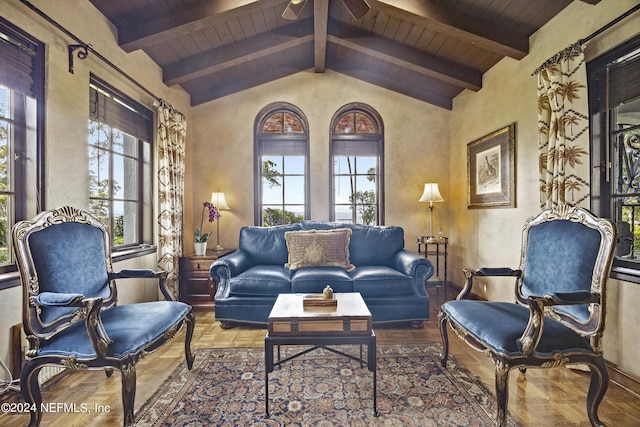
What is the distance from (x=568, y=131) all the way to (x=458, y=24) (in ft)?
4.49

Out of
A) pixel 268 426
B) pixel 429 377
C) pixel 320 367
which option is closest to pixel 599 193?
pixel 429 377

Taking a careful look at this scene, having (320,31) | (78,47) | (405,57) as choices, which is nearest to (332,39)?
(320,31)

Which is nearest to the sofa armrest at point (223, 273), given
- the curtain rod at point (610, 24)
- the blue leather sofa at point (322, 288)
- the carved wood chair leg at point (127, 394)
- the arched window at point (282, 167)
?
the blue leather sofa at point (322, 288)

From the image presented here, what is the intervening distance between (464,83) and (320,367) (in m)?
3.54

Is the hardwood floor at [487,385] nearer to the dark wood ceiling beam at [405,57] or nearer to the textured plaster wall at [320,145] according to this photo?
the textured plaster wall at [320,145]

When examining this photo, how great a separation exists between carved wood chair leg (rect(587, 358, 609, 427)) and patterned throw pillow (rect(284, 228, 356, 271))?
2.08m

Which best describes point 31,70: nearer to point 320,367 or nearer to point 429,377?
point 320,367

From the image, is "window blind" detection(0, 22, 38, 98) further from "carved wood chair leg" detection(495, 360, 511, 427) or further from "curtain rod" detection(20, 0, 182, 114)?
"carved wood chair leg" detection(495, 360, 511, 427)

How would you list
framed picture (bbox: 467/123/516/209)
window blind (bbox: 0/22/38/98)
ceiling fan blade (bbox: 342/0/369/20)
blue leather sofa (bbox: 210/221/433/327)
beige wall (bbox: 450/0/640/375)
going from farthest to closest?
framed picture (bbox: 467/123/516/209), blue leather sofa (bbox: 210/221/433/327), ceiling fan blade (bbox: 342/0/369/20), beige wall (bbox: 450/0/640/375), window blind (bbox: 0/22/38/98)

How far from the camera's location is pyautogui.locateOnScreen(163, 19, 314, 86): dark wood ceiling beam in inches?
147

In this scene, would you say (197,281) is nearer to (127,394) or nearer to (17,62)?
(127,394)

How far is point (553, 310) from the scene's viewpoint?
6.71 feet

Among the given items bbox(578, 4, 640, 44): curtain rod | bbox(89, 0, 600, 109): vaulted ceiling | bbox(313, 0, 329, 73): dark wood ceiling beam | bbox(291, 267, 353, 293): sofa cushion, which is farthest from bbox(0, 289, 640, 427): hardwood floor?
bbox(313, 0, 329, 73): dark wood ceiling beam

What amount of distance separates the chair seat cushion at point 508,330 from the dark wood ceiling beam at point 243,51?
10.9 ft
